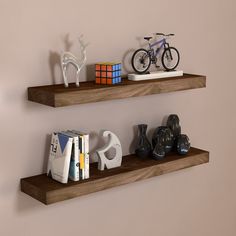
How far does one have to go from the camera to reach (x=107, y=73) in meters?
1.77

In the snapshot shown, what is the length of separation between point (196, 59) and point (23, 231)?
105cm

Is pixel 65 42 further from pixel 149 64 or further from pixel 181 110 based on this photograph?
pixel 181 110

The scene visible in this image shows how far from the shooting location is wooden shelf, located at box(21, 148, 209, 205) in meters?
1.66

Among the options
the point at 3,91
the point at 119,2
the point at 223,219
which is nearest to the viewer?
the point at 3,91

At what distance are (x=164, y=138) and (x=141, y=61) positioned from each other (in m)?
0.33

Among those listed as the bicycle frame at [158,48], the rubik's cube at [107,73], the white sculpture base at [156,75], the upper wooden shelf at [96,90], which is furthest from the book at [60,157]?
the bicycle frame at [158,48]

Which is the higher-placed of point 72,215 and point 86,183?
point 86,183

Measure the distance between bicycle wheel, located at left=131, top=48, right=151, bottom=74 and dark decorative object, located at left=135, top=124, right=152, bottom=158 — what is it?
22cm

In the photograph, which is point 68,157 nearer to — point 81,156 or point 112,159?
point 81,156

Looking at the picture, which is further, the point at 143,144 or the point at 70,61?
the point at 143,144

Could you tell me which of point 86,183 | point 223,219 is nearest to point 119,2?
point 86,183

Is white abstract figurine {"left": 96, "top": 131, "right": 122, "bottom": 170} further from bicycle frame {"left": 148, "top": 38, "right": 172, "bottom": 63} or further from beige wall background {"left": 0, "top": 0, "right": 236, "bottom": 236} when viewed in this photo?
bicycle frame {"left": 148, "top": 38, "right": 172, "bottom": 63}

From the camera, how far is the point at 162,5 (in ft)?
6.73

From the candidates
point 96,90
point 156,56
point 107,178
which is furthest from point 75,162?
point 156,56
